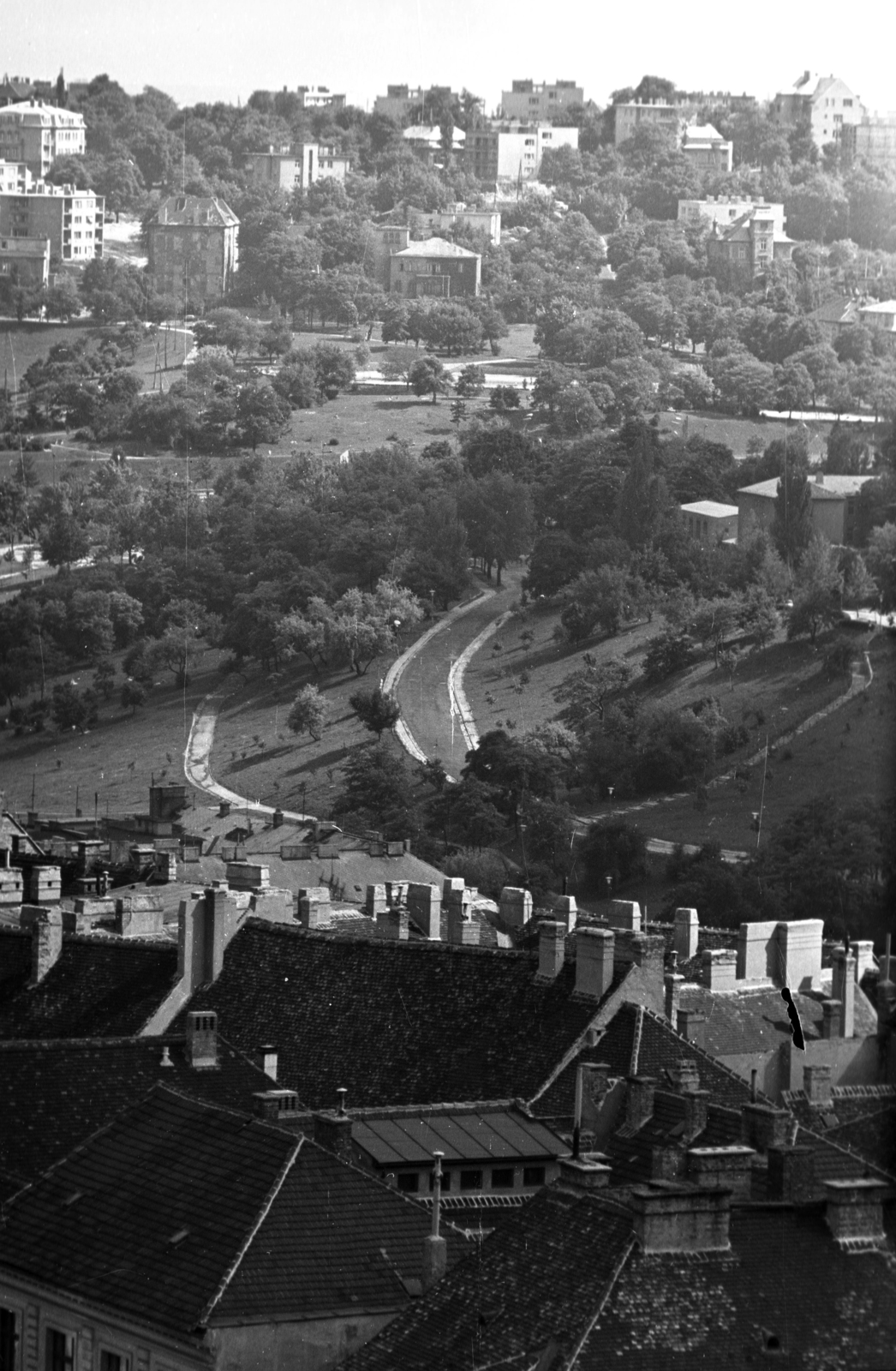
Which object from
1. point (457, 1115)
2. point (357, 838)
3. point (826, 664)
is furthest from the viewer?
point (826, 664)

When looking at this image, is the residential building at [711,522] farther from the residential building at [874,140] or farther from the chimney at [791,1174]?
the chimney at [791,1174]

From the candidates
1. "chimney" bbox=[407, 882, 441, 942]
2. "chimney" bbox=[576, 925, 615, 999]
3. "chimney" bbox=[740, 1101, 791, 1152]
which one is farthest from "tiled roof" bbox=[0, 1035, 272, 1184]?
"chimney" bbox=[407, 882, 441, 942]

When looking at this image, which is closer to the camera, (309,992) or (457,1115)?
(457,1115)

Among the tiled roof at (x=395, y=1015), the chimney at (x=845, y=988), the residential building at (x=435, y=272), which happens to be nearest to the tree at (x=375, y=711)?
the chimney at (x=845, y=988)

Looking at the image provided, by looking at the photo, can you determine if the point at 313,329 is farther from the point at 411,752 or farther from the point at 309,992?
the point at 309,992

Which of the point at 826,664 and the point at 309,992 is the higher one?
the point at 309,992

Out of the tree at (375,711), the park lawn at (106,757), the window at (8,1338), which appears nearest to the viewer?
the window at (8,1338)

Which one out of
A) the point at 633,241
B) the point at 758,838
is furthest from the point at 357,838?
the point at 633,241
